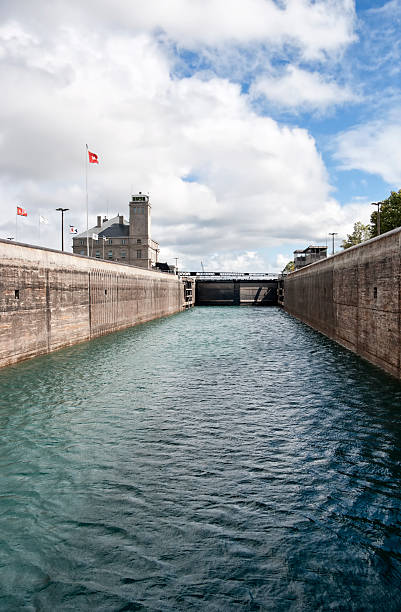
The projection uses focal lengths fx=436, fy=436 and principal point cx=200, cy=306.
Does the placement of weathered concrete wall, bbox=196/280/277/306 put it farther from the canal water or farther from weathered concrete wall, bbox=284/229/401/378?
the canal water

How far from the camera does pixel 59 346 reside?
2523 cm

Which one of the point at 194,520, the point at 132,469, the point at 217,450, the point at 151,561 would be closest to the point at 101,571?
the point at 151,561

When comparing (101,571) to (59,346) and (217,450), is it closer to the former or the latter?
(217,450)

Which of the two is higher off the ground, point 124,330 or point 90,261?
point 90,261

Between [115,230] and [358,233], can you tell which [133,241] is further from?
[358,233]

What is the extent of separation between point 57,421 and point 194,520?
641 cm

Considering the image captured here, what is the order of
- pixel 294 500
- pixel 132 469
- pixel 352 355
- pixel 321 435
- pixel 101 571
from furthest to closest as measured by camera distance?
pixel 352 355 → pixel 321 435 → pixel 132 469 → pixel 294 500 → pixel 101 571

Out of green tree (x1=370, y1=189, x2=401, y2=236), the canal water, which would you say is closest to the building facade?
green tree (x1=370, y1=189, x2=401, y2=236)

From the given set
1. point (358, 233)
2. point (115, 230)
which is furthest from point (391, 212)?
point (115, 230)

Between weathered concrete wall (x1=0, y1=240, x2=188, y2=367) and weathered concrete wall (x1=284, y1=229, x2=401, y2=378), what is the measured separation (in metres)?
16.2

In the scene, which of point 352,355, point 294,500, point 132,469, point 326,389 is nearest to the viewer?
point 294,500

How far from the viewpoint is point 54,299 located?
970 inches

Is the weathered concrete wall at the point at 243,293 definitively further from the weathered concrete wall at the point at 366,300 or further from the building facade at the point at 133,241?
the weathered concrete wall at the point at 366,300

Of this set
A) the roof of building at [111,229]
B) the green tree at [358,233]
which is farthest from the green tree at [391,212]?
the roof of building at [111,229]
